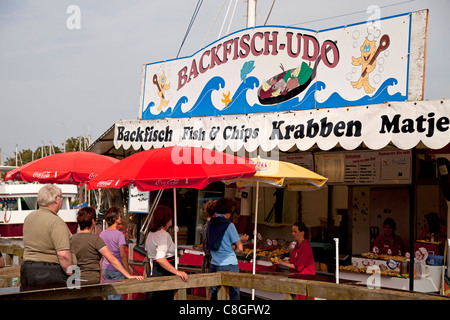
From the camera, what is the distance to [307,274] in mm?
7008

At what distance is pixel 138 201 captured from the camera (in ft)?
42.2

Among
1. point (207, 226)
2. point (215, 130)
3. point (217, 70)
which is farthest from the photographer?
point (217, 70)

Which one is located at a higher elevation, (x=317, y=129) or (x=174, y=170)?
(x=317, y=129)

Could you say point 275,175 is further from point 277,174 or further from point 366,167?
point 366,167

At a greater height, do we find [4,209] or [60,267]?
[60,267]

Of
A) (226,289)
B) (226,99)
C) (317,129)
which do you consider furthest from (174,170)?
(226,99)

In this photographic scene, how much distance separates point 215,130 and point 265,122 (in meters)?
1.07

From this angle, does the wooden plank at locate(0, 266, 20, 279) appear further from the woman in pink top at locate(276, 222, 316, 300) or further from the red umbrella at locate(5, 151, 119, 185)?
the woman in pink top at locate(276, 222, 316, 300)

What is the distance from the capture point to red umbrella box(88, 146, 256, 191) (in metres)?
6.11

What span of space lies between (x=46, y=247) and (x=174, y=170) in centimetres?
186

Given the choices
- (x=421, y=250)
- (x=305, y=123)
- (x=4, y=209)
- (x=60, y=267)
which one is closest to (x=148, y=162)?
(x=60, y=267)

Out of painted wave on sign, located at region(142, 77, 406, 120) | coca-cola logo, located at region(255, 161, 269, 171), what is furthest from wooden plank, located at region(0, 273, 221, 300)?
painted wave on sign, located at region(142, 77, 406, 120)
